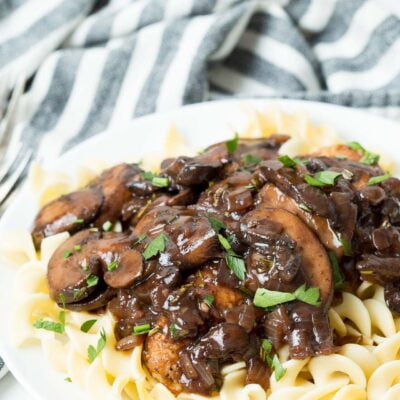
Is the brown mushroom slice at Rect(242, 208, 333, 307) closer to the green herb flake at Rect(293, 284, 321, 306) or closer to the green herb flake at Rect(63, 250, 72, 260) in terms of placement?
the green herb flake at Rect(293, 284, 321, 306)

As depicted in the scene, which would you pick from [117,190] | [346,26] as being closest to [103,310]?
[117,190]

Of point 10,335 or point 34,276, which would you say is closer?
point 10,335

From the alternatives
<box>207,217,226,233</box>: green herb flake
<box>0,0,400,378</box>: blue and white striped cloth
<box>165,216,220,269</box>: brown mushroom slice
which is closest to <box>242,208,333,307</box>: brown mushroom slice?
<box>207,217,226,233</box>: green herb flake

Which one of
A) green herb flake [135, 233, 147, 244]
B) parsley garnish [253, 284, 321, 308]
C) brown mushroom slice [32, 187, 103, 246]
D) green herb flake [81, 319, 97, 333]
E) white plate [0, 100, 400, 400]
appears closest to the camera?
parsley garnish [253, 284, 321, 308]

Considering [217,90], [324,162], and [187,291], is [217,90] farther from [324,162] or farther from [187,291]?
[187,291]

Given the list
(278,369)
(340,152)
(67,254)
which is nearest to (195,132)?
(340,152)
